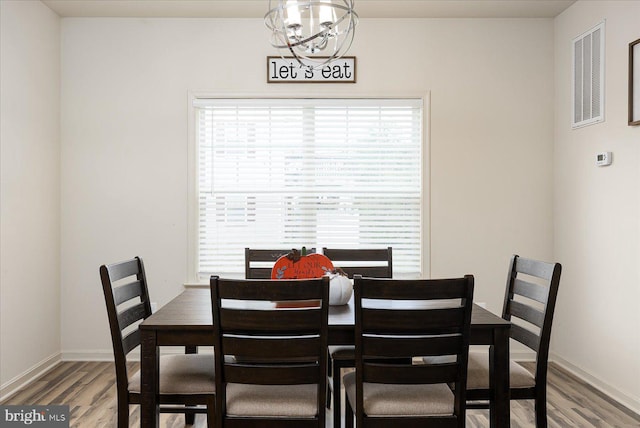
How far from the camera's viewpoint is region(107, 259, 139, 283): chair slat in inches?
92.0

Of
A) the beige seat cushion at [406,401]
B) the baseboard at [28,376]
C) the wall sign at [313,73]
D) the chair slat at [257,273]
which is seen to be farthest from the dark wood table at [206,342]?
the wall sign at [313,73]

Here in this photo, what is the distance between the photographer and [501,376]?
6.91 ft

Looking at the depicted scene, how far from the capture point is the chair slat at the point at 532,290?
2.29 metres

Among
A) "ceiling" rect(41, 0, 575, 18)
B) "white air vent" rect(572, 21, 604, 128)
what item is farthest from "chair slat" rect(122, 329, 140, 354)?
"white air vent" rect(572, 21, 604, 128)

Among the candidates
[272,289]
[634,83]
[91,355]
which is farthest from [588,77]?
[91,355]

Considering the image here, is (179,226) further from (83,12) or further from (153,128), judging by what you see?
(83,12)

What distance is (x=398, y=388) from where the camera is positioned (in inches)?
83.0

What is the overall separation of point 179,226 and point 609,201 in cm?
314

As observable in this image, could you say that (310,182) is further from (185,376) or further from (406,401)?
(406,401)

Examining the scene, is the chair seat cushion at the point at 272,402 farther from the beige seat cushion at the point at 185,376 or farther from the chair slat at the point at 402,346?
the chair slat at the point at 402,346

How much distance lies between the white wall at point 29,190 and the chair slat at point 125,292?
1.42 metres

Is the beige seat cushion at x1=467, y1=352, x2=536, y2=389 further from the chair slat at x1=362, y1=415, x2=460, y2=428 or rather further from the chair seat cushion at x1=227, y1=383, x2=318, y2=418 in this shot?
the chair seat cushion at x1=227, y1=383, x2=318, y2=418

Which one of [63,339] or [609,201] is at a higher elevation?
[609,201]

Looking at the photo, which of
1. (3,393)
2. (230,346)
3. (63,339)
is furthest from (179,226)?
(230,346)
